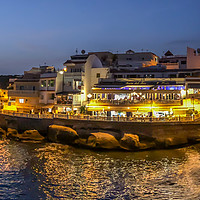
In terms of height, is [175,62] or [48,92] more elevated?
[175,62]

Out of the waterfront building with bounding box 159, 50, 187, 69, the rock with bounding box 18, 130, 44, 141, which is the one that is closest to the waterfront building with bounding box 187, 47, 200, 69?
the waterfront building with bounding box 159, 50, 187, 69

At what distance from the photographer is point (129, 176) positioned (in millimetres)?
26359

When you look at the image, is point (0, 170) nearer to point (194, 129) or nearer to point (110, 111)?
point (110, 111)

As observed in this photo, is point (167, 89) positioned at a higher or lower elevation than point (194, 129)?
higher

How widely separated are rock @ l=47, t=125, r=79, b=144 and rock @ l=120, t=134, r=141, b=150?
24.3 ft

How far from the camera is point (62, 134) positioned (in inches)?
1539

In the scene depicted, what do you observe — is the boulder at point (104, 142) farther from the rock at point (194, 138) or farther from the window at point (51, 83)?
the window at point (51, 83)

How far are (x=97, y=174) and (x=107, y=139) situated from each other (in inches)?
345

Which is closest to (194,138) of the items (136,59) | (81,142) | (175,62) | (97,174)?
A: (81,142)

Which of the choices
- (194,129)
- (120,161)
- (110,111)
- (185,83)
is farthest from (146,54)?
(120,161)

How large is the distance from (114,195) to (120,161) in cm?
871

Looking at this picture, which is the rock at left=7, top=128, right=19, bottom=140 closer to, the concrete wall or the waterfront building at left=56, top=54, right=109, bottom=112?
the waterfront building at left=56, top=54, right=109, bottom=112

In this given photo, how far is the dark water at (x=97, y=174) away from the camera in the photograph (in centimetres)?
2261

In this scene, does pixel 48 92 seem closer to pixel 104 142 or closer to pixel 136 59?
pixel 104 142
